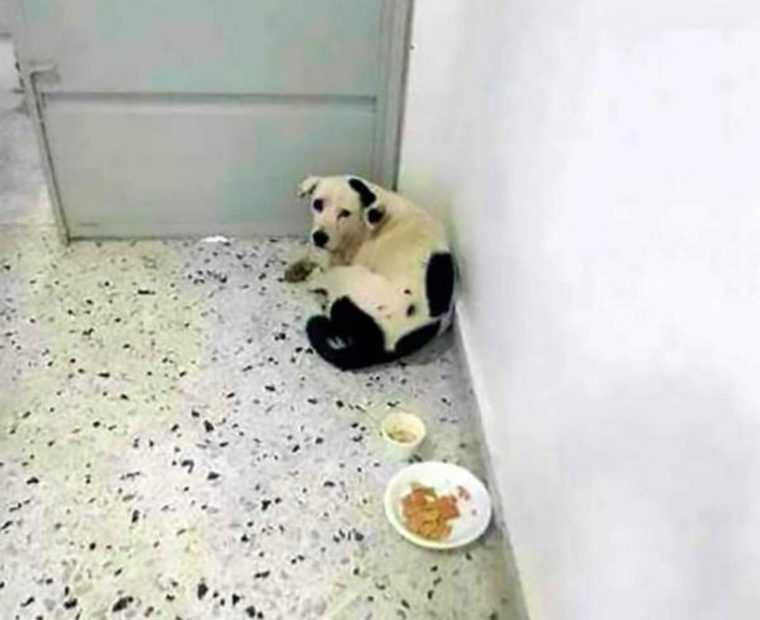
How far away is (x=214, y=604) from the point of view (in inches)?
57.2

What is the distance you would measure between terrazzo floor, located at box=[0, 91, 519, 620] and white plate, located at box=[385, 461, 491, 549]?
0.03m

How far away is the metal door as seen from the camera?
1.82m

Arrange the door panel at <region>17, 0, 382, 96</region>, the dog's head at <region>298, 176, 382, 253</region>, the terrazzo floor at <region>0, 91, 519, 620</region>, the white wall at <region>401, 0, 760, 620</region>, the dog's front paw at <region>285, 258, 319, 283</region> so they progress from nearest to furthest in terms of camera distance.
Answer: the white wall at <region>401, 0, 760, 620</region>
the terrazzo floor at <region>0, 91, 519, 620</region>
the door panel at <region>17, 0, 382, 96</region>
the dog's head at <region>298, 176, 382, 253</region>
the dog's front paw at <region>285, 258, 319, 283</region>

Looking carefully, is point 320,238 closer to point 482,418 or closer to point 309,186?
point 309,186

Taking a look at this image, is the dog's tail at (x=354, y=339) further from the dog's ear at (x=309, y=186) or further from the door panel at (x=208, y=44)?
the door panel at (x=208, y=44)

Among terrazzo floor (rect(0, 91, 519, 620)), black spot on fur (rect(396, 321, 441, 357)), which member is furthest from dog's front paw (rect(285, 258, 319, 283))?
black spot on fur (rect(396, 321, 441, 357))

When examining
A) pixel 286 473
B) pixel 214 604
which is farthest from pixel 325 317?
pixel 214 604

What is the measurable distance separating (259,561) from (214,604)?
0.10 metres

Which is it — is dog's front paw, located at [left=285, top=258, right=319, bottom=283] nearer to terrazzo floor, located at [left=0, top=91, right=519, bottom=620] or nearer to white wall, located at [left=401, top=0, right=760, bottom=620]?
terrazzo floor, located at [left=0, top=91, right=519, bottom=620]

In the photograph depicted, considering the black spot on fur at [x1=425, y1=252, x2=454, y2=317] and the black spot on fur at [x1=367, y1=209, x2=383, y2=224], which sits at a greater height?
the black spot on fur at [x1=367, y1=209, x2=383, y2=224]

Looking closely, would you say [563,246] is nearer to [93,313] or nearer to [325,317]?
[325,317]

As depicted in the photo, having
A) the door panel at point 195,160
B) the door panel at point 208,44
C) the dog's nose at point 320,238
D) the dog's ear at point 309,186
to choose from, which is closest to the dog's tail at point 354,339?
the dog's nose at point 320,238

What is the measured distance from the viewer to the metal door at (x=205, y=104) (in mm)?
1819

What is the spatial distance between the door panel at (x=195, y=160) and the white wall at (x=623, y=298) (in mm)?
415
